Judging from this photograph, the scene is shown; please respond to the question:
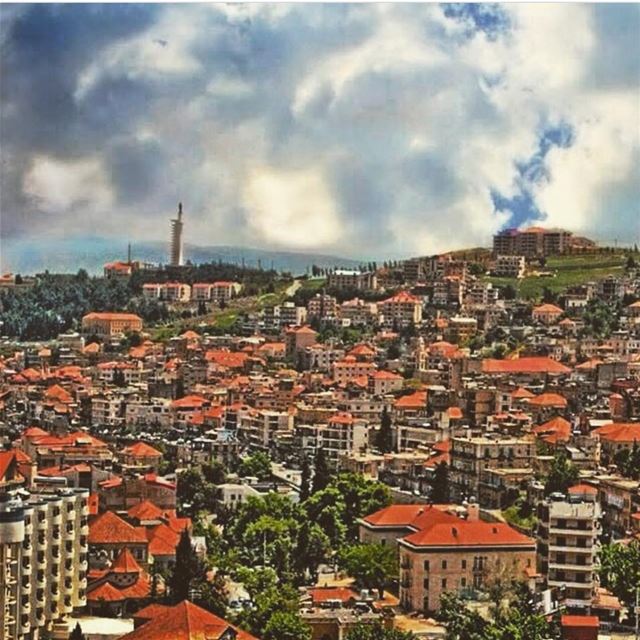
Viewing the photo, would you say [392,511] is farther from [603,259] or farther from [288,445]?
[603,259]

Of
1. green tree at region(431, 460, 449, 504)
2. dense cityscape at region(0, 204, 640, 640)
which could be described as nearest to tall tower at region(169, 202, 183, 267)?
dense cityscape at region(0, 204, 640, 640)

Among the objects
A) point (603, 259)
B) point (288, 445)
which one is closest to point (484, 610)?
point (288, 445)

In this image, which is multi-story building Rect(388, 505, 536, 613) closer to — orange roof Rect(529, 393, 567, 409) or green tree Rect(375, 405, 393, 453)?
green tree Rect(375, 405, 393, 453)

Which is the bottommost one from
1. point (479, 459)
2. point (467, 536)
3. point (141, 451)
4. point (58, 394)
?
point (467, 536)

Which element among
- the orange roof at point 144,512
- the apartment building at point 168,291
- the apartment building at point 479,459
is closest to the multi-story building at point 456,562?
the orange roof at point 144,512

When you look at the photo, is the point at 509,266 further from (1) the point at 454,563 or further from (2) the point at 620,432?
(1) the point at 454,563

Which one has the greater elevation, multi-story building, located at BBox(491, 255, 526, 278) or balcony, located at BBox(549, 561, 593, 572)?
multi-story building, located at BBox(491, 255, 526, 278)

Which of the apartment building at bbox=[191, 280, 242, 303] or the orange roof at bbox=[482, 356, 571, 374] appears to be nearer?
the orange roof at bbox=[482, 356, 571, 374]

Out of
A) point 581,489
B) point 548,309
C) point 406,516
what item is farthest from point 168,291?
point 581,489
